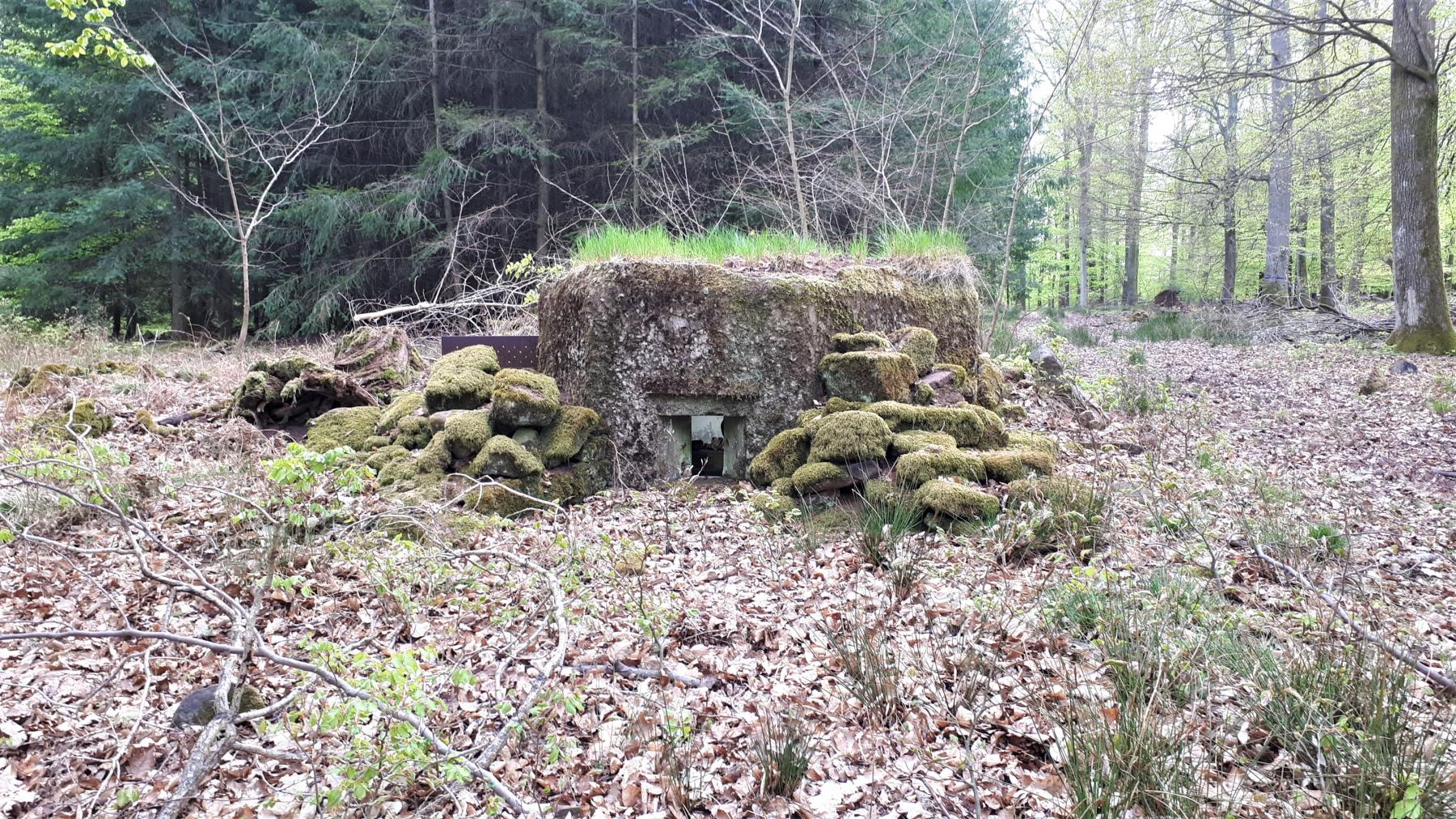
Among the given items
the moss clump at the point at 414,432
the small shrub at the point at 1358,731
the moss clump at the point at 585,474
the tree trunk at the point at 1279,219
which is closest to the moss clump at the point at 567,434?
the moss clump at the point at 585,474

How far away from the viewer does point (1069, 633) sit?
9.43 ft

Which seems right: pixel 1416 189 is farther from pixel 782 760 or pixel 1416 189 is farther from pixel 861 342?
pixel 782 760

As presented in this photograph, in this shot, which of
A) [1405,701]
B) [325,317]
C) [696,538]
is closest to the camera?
[1405,701]

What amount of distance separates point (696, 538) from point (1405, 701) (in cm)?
317

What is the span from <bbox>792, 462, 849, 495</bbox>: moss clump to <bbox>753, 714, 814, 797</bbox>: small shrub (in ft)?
7.90

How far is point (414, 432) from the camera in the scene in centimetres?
571

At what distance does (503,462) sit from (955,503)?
2882mm

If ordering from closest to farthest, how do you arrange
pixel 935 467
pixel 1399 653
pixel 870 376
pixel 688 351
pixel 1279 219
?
pixel 1399 653
pixel 935 467
pixel 870 376
pixel 688 351
pixel 1279 219

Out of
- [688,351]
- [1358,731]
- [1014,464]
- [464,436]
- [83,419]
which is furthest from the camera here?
[83,419]

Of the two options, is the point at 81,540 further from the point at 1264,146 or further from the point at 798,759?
the point at 1264,146

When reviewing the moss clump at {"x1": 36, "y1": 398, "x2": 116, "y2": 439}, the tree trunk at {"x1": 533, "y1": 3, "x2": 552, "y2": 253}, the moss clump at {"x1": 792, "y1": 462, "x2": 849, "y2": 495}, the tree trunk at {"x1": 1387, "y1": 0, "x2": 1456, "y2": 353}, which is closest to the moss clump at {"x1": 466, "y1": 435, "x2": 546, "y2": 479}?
the moss clump at {"x1": 792, "y1": 462, "x2": 849, "y2": 495}

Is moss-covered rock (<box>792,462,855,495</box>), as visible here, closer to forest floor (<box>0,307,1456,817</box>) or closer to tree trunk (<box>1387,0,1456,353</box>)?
forest floor (<box>0,307,1456,817</box>)

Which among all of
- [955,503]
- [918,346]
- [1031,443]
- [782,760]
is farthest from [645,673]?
[918,346]

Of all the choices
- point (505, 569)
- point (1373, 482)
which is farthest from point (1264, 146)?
point (505, 569)
